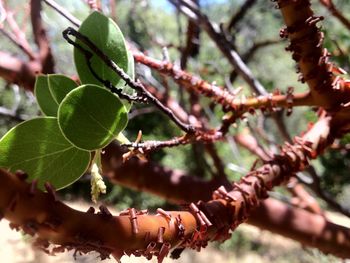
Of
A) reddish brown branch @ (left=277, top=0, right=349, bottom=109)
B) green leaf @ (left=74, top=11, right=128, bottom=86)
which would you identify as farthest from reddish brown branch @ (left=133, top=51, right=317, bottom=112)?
green leaf @ (left=74, top=11, right=128, bottom=86)

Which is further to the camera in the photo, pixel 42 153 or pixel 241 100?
pixel 241 100

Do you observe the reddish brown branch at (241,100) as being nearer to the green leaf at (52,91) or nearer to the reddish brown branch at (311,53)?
the reddish brown branch at (311,53)

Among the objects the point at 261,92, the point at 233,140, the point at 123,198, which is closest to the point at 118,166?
the point at 261,92

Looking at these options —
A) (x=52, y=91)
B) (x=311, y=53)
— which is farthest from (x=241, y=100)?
(x=52, y=91)

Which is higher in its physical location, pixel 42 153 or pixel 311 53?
pixel 311 53

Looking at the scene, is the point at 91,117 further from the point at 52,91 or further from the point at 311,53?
the point at 311,53

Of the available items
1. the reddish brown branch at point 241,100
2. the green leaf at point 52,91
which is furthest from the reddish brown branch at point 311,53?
the green leaf at point 52,91

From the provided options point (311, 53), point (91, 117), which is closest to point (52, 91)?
point (91, 117)

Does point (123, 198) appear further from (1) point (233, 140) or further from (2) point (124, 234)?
(2) point (124, 234)
